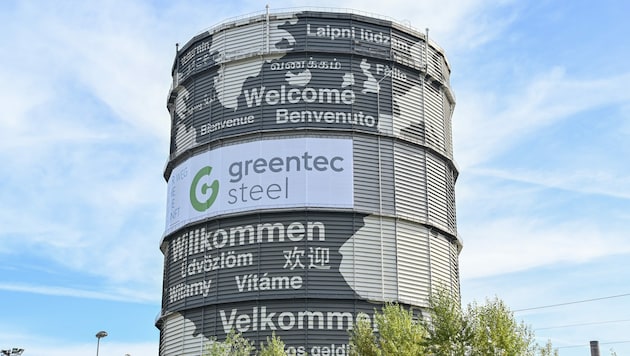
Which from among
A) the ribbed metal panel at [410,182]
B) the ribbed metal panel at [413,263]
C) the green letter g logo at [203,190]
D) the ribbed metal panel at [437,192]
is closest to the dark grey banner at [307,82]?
the ribbed metal panel at [410,182]

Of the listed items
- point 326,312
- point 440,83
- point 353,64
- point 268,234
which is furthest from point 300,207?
point 440,83

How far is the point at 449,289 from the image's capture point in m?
38.7

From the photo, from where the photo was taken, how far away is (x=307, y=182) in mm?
36312

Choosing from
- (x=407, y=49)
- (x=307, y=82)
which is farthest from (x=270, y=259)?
(x=407, y=49)

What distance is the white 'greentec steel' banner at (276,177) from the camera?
119 ft

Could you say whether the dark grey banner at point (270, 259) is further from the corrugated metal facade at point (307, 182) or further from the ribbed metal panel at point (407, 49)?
the ribbed metal panel at point (407, 49)

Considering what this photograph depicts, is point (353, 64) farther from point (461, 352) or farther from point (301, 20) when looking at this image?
point (461, 352)

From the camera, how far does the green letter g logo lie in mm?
37594

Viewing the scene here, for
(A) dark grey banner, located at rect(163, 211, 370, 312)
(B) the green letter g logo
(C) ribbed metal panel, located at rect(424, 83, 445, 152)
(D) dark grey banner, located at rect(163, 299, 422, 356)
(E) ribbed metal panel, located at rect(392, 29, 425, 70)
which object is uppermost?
(E) ribbed metal panel, located at rect(392, 29, 425, 70)

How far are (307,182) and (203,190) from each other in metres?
5.25

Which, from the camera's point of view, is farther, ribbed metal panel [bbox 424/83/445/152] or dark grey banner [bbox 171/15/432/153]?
ribbed metal panel [bbox 424/83/445/152]

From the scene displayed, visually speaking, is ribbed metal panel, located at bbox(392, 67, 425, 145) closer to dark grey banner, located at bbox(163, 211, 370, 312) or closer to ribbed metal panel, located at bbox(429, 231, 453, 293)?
ribbed metal panel, located at bbox(429, 231, 453, 293)

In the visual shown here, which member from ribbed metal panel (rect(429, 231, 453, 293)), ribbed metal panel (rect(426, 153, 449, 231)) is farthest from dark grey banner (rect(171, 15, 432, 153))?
ribbed metal panel (rect(429, 231, 453, 293))

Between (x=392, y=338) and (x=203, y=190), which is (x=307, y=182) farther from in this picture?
(x=392, y=338)
